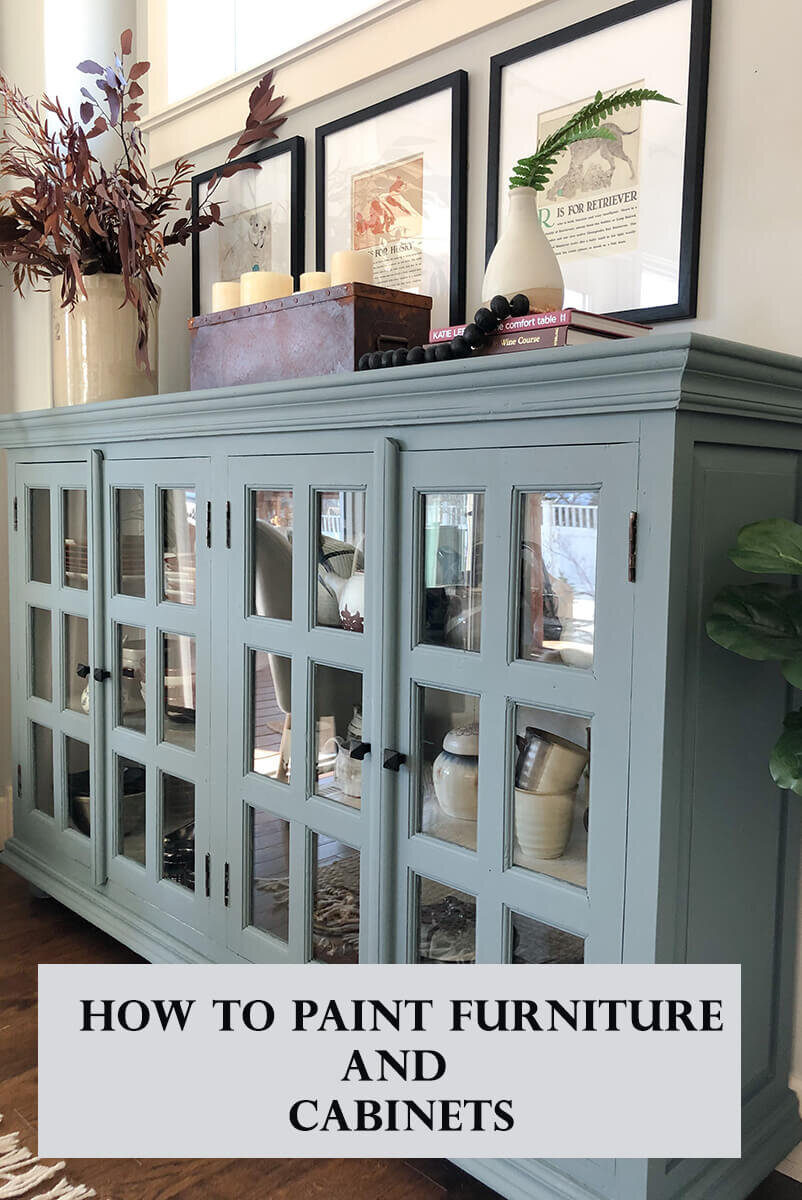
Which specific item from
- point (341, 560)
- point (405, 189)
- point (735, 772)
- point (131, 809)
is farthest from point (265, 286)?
point (735, 772)

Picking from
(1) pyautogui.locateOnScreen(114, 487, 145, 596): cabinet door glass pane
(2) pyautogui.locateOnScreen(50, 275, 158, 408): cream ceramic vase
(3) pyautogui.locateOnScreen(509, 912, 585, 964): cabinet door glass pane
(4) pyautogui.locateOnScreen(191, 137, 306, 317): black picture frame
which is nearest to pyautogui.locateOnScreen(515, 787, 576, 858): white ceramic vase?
(3) pyautogui.locateOnScreen(509, 912, 585, 964): cabinet door glass pane

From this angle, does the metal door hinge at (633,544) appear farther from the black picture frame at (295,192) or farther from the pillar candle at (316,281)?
the black picture frame at (295,192)

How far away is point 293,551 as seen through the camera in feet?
5.62

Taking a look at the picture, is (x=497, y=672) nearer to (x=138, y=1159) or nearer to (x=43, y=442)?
(x=138, y=1159)

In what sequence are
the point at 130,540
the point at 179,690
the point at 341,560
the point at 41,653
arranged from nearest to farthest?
the point at 341,560, the point at 179,690, the point at 130,540, the point at 41,653

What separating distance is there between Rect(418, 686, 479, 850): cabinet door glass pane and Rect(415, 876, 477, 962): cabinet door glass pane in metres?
0.09

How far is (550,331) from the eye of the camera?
4.50 ft

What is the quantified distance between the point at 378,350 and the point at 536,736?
2.61 feet

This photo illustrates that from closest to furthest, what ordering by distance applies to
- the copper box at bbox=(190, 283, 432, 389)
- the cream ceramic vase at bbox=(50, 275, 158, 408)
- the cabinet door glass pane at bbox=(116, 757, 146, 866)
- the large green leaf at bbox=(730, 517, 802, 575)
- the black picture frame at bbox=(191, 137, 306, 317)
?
the large green leaf at bbox=(730, 517, 802, 575) → the copper box at bbox=(190, 283, 432, 389) → the cabinet door glass pane at bbox=(116, 757, 146, 866) → the black picture frame at bbox=(191, 137, 306, 317) → the cream ceramic vase at bbox=(50, 275, 158, 408)

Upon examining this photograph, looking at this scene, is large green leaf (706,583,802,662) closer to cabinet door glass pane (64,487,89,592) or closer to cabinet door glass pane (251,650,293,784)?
cabinet door glass pane (251,650,293,784)

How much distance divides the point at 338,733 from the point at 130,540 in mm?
772

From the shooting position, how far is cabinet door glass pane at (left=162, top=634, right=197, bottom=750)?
2.00 m

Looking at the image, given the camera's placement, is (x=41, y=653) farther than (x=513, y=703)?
Yes

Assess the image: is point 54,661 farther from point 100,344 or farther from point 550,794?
point 550,794
